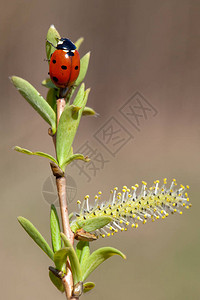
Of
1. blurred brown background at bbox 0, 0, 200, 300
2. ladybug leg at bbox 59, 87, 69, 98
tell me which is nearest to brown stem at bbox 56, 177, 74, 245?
ladybug leg at bbox 59, 87, 69, 98

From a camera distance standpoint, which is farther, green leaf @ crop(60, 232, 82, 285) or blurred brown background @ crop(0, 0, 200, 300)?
blurred brown background @ crop(0, 0, 200, 300)

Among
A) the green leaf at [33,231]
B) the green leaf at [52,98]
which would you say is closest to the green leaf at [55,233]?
the green leaf at [33,231]

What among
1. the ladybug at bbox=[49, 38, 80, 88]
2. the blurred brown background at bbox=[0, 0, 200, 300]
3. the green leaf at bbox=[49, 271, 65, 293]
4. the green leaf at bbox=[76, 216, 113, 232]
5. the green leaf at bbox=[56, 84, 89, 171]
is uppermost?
the blurred brown background at bbox=[0, 0, 200, 300]

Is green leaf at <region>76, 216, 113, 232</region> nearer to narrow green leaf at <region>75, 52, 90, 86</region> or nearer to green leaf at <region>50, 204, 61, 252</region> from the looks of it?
green leaf at <region>50, 204, 61, 252</region>

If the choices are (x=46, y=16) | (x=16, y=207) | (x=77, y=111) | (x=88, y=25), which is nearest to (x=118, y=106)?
(x=88, y=25)

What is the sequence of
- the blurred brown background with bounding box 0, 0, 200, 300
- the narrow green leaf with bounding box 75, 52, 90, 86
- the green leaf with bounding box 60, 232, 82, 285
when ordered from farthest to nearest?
the blurred brown background with bounding box 0, 0, 200, 300 → the narrow green leaf with bounding box 75, 52, 90, 86 → the green leaf with bounding box 60, 232, 82, 285

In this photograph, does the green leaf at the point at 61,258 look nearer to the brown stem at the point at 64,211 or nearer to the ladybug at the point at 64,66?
the brown stem at the point at 64,211

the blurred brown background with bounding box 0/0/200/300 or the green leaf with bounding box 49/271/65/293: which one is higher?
the blurred brown background with bounding box 0/0/200/300

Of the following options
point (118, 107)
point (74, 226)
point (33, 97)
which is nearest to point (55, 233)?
point (74, 226)
